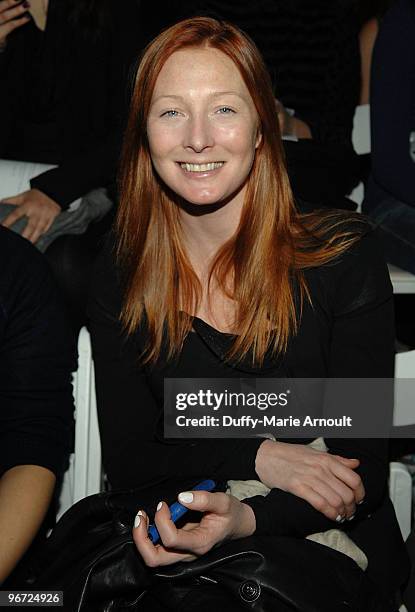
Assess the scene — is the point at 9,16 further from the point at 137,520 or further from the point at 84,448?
the point at 137,520

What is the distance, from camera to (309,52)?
2719mm

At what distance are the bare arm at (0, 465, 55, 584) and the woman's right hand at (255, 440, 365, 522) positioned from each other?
0.38 meters

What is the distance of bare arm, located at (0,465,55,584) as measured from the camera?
1.51 m

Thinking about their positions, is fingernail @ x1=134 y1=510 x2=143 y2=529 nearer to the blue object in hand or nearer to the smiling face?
the blue object in hand

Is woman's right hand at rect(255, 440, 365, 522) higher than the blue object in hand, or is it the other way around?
woman's right hand at rect(255, 440, 365, 522)

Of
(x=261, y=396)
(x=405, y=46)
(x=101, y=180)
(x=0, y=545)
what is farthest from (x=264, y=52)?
(x=0, y=545)

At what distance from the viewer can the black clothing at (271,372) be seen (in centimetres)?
159

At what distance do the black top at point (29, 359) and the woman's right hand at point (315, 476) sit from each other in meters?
0.39

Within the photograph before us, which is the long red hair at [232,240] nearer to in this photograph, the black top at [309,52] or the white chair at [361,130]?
the black top at [309,52]

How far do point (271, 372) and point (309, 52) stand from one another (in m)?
1.38

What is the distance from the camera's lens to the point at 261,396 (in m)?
1.68

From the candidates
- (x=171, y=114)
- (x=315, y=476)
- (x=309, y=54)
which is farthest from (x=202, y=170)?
(x=309, y=54)

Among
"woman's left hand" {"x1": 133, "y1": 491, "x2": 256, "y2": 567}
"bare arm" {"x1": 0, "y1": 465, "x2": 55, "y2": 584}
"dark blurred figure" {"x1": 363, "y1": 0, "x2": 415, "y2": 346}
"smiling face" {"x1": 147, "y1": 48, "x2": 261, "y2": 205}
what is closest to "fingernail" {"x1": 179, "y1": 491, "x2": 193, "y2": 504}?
"woman's left hand" {"x1": 133, "y1": 491, "x2": 256, "y2": 567}

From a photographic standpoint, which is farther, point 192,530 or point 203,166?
point 203,166
